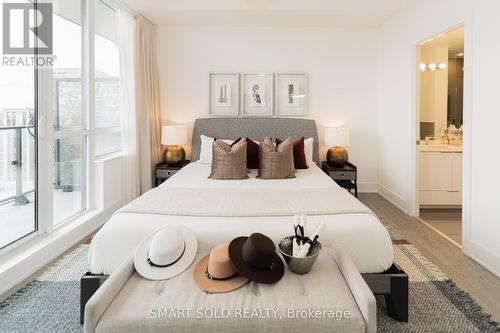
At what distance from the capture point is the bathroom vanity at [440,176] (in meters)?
4.38

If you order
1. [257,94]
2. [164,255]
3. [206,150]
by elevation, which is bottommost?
[164,255]

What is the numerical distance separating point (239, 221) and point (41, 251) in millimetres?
1727

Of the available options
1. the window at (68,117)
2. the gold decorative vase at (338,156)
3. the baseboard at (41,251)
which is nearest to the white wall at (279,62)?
the gold decorative vase at (338,156)

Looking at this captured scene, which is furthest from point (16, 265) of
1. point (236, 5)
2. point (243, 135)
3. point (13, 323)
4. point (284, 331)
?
point (236, 5)

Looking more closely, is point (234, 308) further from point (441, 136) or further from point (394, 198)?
point (441, 136)

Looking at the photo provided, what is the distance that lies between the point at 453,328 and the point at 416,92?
2888 mm

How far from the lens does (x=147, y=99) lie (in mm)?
4867

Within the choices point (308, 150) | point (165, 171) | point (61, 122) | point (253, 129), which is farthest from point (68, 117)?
point (308, 150)

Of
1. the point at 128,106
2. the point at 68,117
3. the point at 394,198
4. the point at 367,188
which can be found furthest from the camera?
the point at 367,188

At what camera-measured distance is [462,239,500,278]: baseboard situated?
8.73 feet

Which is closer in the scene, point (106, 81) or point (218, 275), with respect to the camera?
point (218, 275)

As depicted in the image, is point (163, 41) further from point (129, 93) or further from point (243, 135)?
point (243, 135)

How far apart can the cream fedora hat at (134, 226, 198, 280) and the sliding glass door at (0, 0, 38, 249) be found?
5.01 feet

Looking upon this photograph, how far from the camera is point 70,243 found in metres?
3.30
